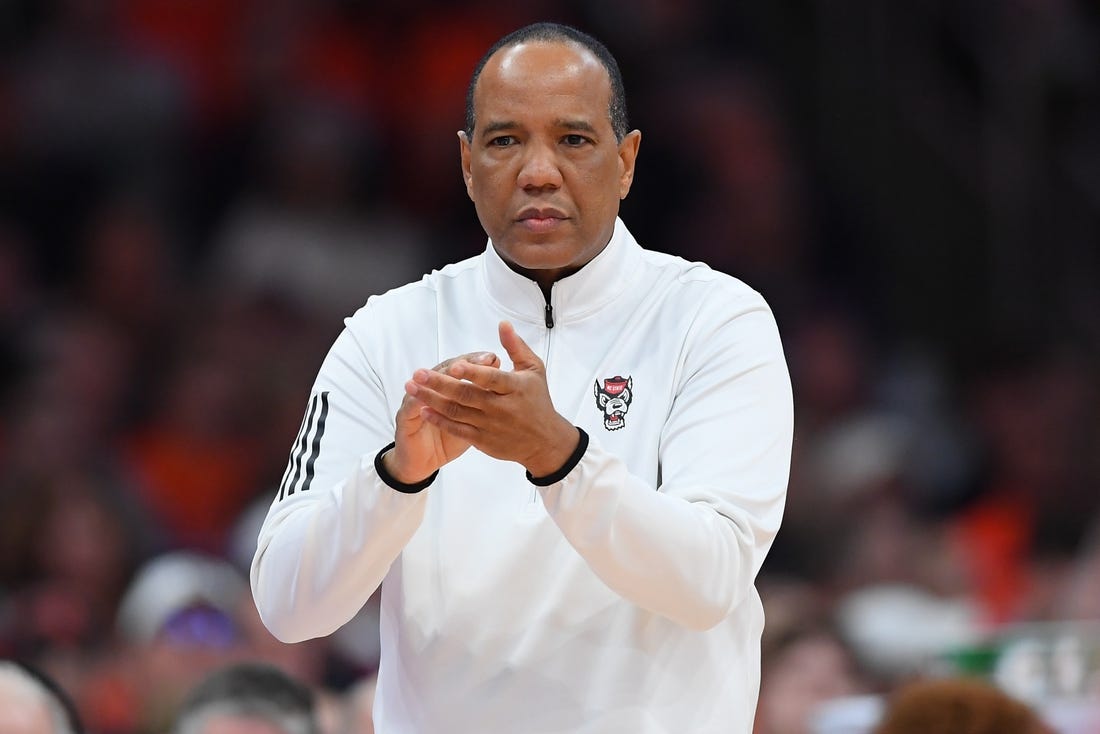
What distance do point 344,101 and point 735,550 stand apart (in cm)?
757

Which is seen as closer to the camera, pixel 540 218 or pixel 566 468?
pixel 566 468

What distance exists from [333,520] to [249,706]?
1.83 metres

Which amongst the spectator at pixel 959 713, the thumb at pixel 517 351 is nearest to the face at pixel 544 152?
the thumb at pixel 517 351

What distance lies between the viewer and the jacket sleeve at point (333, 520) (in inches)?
129

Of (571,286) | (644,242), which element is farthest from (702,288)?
(644,242)

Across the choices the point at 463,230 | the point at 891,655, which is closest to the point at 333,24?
the point at 463,230

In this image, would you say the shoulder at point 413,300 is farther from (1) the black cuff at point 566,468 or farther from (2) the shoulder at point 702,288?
(1) the black cuff at point 566,468

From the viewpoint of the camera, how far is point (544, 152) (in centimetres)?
354

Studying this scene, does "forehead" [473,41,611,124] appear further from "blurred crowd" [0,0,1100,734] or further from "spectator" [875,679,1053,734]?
"blurred crowd" [0,0,1100,734]

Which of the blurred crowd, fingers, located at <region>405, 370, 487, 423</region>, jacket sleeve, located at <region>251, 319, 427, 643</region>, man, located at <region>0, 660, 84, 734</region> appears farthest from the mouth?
the blurred crowd

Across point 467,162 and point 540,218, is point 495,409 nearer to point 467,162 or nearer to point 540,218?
point 540,218

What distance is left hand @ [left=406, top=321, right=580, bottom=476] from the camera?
3090 mm

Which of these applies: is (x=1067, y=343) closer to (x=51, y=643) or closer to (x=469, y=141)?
(x=51, y=643)

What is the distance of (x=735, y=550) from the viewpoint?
3305mm
